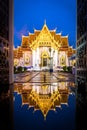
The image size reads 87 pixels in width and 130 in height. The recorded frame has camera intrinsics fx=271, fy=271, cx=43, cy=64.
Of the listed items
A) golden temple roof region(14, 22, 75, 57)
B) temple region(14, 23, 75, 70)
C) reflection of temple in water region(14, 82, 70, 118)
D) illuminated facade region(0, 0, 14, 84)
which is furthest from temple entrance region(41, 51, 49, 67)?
reflection of temple in water region(14, 82, 70, 118)

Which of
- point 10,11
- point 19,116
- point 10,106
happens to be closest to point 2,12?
point 10,11

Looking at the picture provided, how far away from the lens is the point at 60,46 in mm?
73375

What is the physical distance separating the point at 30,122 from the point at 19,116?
0.84m

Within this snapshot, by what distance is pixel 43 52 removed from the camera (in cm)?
7169

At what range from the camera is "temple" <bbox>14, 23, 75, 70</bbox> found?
7094cm

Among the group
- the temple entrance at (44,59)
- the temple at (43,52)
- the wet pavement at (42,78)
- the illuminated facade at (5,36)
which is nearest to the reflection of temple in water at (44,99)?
Answer: the illuminated facade at (5,36)

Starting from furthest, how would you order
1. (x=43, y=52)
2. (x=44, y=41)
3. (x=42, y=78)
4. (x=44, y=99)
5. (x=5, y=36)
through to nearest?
(x=43, y=52) < (x=44, y=41) < (x=42, y=78) < (x=5, y=36) < (x=44, y=99)

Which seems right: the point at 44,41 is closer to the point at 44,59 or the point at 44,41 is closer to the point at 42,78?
the point at 44,59

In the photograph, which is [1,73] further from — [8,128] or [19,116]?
[8,128]

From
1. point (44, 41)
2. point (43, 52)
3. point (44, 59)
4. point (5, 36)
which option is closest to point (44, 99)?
point (5, 36)

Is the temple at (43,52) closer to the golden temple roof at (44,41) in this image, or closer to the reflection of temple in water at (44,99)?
the golden temple roof at (44,41)

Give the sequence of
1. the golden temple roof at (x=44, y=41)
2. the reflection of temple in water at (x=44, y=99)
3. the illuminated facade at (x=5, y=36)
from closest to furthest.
Result: the reflection of temple in water at (x=44, y=99) < the illuminated facade at (x=5, y=36) < the golden temple roof at (x=44, y=41)

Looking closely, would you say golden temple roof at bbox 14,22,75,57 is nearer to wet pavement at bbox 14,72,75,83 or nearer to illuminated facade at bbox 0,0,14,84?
wet pavement at bbox 14,72,75,83

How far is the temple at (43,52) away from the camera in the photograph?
70.9m
